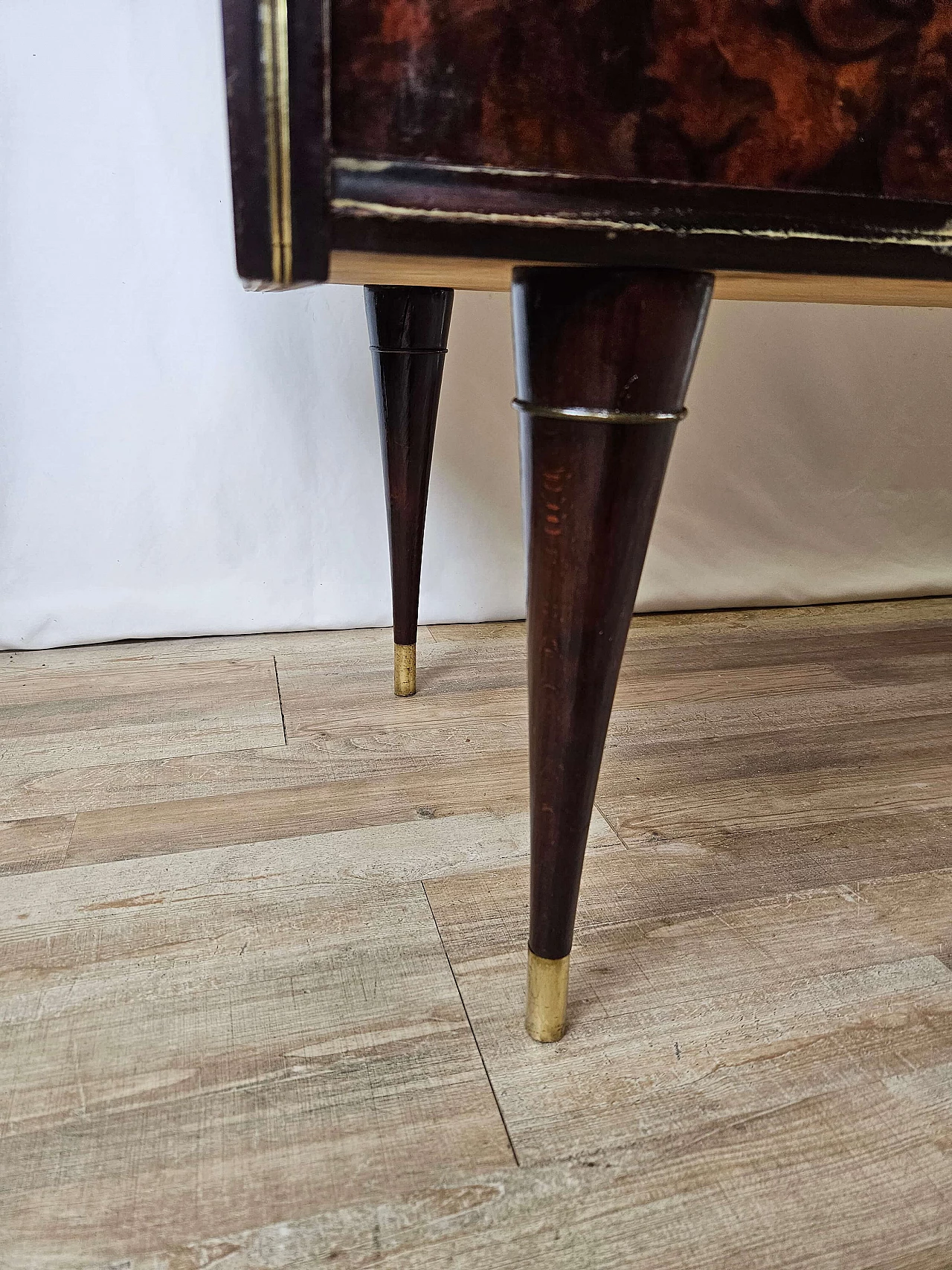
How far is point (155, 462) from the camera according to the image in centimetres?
137

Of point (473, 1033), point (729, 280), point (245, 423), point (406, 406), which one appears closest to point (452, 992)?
point (473, 1033)

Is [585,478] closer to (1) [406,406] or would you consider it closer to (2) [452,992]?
(2) [452,992]

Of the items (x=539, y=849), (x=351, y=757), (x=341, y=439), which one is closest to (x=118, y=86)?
(x=341, y=439)

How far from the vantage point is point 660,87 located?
0.41m

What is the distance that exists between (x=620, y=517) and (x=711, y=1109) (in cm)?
37

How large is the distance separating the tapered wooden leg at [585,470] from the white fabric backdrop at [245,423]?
37.0 inches

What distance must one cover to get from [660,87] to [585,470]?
17cm

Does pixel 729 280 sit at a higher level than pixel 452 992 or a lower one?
higher

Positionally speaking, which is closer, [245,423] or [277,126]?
[277,126]

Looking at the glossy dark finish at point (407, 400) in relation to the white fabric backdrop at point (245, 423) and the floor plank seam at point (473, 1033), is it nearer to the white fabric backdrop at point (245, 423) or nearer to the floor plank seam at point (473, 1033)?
the white fabric backdrop at point (245, 423)

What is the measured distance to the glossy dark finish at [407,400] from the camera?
39.8 inches

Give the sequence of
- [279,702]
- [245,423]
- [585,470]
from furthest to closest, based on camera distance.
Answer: [245,423] → [279,702] → [585,470]

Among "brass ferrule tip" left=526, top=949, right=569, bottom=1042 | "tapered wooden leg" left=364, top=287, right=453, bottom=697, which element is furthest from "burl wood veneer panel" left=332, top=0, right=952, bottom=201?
"tapered wooden leg" left=364, top=287, right=453, bottom=697

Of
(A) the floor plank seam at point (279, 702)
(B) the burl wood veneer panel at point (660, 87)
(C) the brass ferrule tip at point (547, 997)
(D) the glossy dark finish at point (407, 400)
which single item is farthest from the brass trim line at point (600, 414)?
(A) the floor plank seam at point (279, 702)
